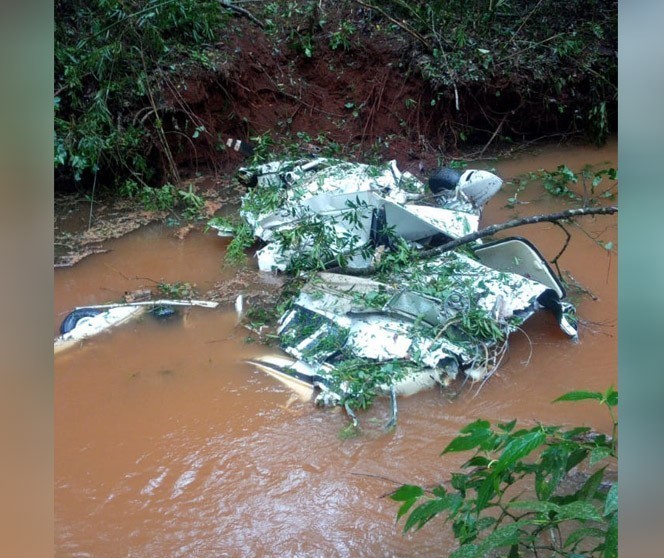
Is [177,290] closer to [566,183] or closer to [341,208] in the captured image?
[341,208]

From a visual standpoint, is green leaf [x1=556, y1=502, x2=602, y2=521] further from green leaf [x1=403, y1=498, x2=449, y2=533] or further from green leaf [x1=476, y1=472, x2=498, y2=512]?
green leaf [x1=403, y1=498, x2=449, y2=533]

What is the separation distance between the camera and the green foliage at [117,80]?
19.9 feet

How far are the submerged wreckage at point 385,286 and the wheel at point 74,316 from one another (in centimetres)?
137

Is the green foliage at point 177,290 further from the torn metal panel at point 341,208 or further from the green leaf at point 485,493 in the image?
the green leaf at point 485,493

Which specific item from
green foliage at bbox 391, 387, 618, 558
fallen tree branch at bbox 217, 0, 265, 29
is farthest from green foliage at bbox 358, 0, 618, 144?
green foliage at bbox 391, 387, 618, 558

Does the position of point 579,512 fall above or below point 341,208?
above

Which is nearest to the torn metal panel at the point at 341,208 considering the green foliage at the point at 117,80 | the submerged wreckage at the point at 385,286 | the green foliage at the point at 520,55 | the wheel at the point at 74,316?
the submerged wreckage at the point at 385,286

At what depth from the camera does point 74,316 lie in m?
4.49

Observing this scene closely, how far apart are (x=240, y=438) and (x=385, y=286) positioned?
1541 millimetres

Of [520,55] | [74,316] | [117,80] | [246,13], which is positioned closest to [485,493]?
[74,316]
